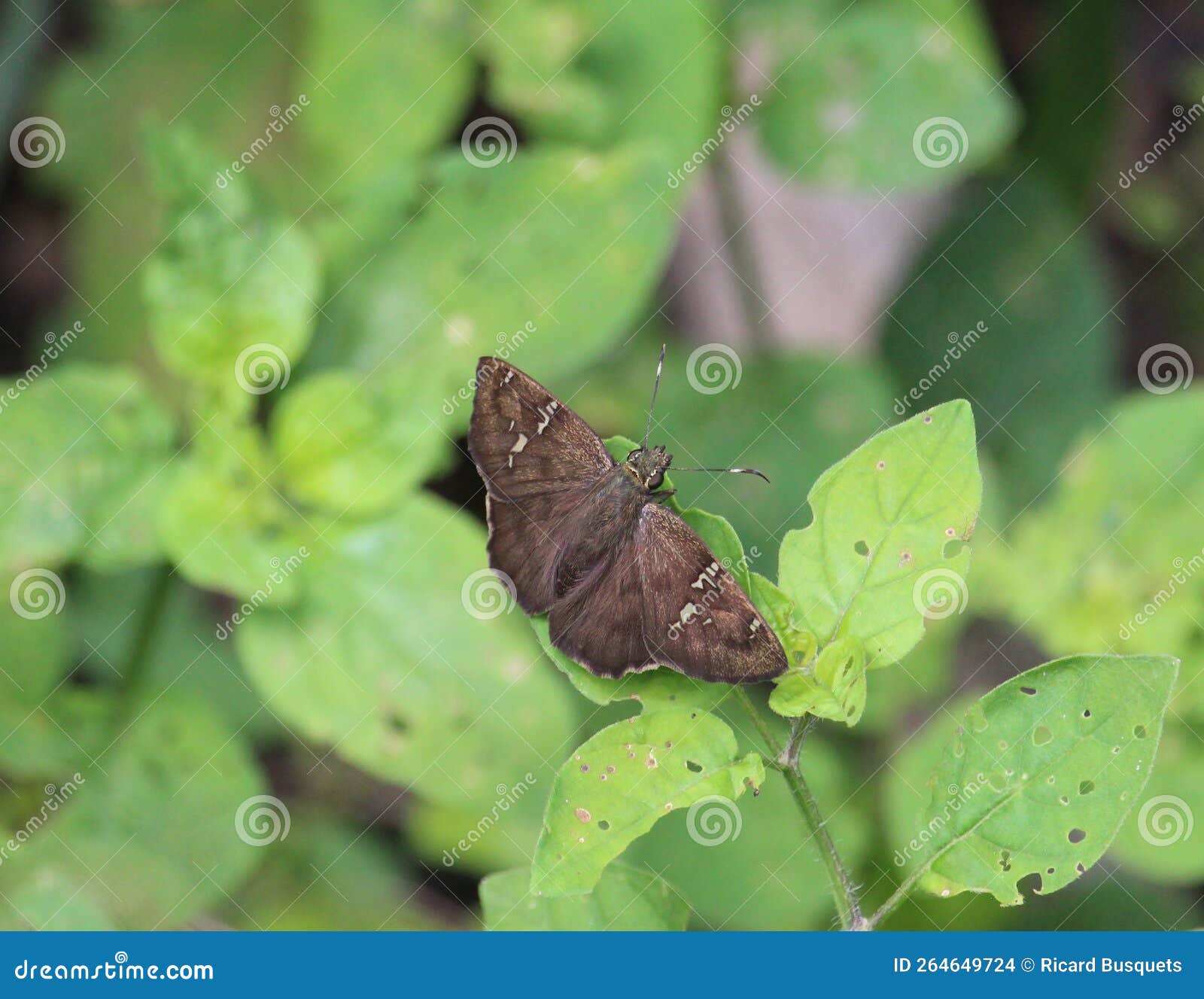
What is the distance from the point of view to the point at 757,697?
4031 mm

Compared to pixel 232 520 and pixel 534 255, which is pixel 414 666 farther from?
pixel 534 255

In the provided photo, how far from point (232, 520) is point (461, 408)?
74 cm

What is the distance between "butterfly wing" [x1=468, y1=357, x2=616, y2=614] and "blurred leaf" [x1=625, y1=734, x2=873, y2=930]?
135 centimetres

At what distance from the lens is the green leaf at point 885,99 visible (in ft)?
12.9

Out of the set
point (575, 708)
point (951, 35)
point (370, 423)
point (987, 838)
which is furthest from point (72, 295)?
point (987, 838)

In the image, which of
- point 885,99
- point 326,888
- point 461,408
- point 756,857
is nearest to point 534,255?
point 461,408

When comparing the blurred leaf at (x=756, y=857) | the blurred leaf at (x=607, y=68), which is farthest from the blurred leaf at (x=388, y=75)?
the blurred leaf at (x=756, y=857)

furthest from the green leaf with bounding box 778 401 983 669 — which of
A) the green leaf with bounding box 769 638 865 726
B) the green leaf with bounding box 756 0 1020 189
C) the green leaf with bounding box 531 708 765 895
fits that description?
the green leaf with bounding box 756 0 1020 189

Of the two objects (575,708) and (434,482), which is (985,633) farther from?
(434,482)

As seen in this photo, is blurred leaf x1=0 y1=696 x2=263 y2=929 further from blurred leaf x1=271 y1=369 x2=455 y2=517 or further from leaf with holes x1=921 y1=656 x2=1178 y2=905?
leaf with holes x1=921 y1=656 x2=1178 y2=905

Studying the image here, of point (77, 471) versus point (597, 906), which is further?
point (77, 471)

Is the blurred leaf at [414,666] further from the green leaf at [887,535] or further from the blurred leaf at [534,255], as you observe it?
the green leaf at [887,535]

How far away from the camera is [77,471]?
3209 mm

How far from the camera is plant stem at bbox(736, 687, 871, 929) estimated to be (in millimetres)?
2123
